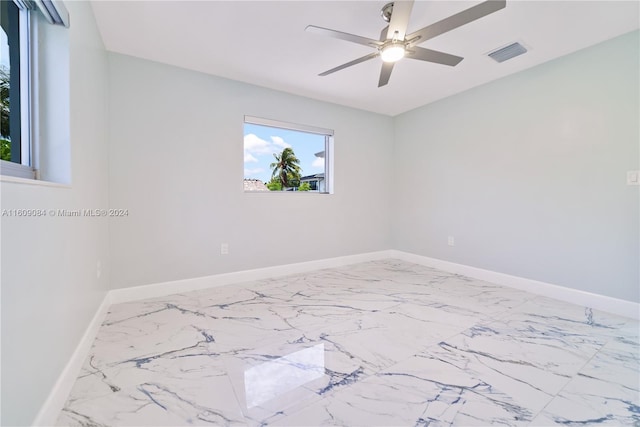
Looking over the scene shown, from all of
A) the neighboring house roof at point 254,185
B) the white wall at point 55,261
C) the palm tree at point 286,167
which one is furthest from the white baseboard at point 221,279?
the palm tree at point 286,167

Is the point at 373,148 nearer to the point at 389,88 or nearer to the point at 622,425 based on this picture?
the point at 389,88

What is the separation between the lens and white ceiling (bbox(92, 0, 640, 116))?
1.97 meters

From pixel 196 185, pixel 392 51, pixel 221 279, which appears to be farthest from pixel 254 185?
pixel 392 51

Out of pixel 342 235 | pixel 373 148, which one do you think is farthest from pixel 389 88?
pixel 342 235

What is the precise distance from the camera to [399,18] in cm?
170

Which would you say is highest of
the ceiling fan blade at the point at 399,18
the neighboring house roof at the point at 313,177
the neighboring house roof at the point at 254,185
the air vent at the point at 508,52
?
the air vent at the point at 508,52

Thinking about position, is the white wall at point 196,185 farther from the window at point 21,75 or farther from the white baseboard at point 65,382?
the window at point 21,75

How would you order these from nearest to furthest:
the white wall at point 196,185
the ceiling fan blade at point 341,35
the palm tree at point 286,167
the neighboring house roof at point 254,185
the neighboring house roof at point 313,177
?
the ceiling fan blade at point 341,35, the white wall at point 196,185, the neighboring house roof at point 254,185, the palm tree at point 286,167, the neighboring house roof at point 313,177

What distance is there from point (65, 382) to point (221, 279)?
1766 millimetres

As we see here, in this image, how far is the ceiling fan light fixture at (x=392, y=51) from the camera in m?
1.94

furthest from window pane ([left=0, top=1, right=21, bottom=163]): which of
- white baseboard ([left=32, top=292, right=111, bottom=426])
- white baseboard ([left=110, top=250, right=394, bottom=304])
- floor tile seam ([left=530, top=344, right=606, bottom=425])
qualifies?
floor tile seam ([left=530, top=344, right=606, bottom=425])

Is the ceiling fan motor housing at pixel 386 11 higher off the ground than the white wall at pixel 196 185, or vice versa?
the ceiling fan motor housing at pixel 386 11

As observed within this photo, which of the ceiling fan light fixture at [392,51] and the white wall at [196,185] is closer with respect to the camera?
the ceiling fan light fixture at [392,51]

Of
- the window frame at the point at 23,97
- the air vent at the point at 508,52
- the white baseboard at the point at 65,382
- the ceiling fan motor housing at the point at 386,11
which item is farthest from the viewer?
the air vent at the point at 508,52
